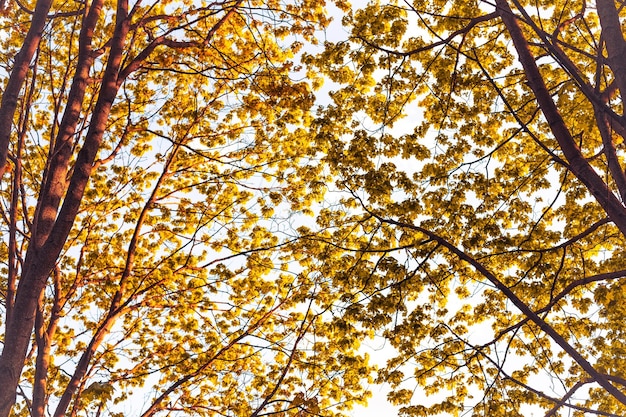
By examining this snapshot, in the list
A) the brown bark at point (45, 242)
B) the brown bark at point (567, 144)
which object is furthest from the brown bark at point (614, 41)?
the brown bark at point (45, 242)

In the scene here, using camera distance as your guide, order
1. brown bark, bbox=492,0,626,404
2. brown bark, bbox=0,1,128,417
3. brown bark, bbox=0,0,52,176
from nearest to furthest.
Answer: brown bark, bbox=0,0,52,176, brown bark, bbox=0,1,128,417, brown bark, bbox=492,0,626,404

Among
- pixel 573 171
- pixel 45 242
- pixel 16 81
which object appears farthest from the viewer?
pixel 573 171

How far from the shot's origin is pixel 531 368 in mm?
9539

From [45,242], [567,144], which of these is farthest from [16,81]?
[567,144]

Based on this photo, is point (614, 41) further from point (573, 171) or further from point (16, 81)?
point (16, 81)

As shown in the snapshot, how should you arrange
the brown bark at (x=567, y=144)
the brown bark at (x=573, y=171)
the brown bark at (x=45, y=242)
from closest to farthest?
1. the brown bark at (x=45, y=242)
2. the brown bark at (x=573, y=171)
3. the brown bark at (x=567, y=144)

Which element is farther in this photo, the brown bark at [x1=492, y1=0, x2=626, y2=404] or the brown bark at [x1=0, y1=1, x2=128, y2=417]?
the brown bark at [x1=492, y1=0, x2=626, y2=404]

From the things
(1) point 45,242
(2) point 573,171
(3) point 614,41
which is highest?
(3) point 614,41

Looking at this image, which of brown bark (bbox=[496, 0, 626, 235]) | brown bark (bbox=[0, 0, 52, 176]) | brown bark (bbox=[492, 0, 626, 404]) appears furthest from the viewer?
brown bark (bbox=[496, 0, 626, 235])

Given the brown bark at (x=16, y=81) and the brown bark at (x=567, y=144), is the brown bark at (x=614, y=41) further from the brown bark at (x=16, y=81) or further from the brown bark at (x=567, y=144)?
the brown bark at (x=16, y=81)

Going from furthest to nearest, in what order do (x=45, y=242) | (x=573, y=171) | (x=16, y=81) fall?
(x=573, y=171) → (x=45, y=242) → (x=16, y=81)

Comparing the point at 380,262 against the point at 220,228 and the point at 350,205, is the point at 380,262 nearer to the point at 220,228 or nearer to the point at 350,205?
the point at 350,205

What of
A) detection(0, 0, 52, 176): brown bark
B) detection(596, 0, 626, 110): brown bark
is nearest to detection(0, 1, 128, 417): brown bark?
detection(0, 0, 52, 176): brown bark

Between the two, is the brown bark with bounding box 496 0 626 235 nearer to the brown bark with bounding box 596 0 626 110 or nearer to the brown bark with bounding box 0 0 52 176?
the brown bark with bounding box 596 0 626 110
